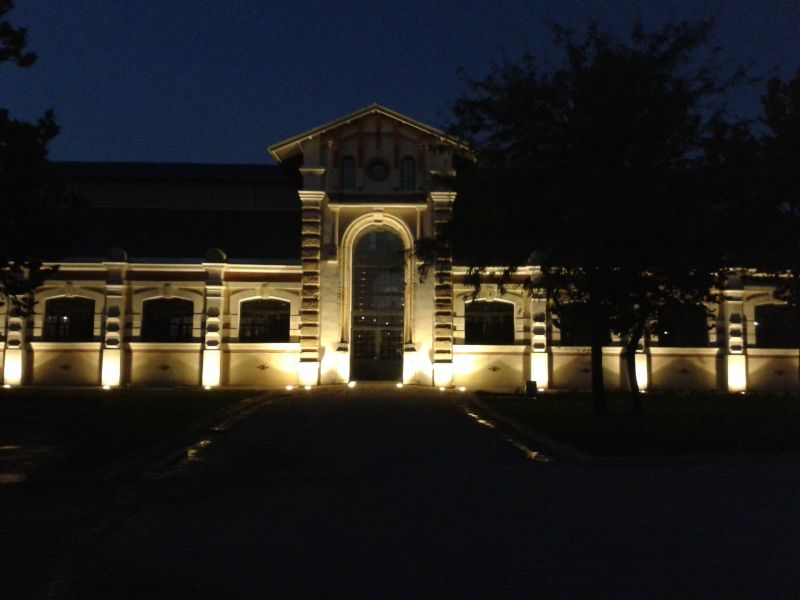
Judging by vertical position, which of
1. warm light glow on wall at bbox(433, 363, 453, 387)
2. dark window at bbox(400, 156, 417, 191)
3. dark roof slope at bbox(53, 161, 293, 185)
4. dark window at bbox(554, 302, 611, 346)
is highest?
dark roof slope at bbox(53, 161, 293, 185)

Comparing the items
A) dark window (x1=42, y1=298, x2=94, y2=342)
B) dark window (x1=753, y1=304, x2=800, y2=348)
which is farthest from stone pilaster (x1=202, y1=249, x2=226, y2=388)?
dark window (x1=753, y1=304, x2=800, y2=348)

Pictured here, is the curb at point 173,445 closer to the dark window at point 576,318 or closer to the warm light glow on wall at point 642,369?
the dark window at point 576,318

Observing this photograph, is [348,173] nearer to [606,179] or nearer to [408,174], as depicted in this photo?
[408,174]

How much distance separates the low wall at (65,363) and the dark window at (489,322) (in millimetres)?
13974

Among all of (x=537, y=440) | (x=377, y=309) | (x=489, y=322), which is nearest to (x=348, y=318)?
(x=377, y=309)

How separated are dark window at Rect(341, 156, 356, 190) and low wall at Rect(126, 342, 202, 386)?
26.9 ft

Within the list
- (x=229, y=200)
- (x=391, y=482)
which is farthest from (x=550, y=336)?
(x=391, y=482)

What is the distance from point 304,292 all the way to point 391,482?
63.6ft

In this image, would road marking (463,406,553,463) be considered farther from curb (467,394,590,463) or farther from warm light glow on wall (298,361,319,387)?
warm light glow on wall (298,361,319,387)

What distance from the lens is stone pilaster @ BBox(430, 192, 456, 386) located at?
30.4 metres

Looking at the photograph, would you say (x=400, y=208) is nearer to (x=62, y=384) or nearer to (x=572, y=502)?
(x=62, y=384)

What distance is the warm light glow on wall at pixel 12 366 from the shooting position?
31.2 metres

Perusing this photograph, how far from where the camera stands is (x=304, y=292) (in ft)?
101

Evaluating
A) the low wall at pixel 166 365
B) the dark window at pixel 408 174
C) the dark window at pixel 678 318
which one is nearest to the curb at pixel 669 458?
the dark window at pixel 678 318
